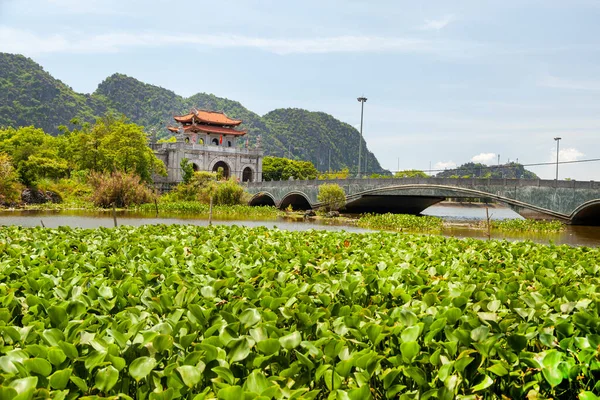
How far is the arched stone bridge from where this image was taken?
31.6 meters

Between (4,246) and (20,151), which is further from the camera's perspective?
(20,151)

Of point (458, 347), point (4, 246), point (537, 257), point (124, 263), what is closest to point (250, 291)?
point (458, 347)

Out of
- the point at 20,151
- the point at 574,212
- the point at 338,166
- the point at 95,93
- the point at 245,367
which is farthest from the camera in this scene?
the point at 338,166

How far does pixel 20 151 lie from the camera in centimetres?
4759

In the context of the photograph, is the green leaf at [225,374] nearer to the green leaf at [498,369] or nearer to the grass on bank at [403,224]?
the green leaf at [498,369]

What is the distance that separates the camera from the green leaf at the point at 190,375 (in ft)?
8.10

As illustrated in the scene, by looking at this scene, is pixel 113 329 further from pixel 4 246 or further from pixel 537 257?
pixel 537 257

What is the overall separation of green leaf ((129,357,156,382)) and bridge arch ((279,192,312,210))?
4483 cm

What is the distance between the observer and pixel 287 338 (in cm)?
A: 292

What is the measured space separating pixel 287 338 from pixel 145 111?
162086 mm

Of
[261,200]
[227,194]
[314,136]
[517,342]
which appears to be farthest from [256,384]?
[314,136]

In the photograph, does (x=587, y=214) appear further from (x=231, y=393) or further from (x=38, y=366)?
(x=38, y=366)

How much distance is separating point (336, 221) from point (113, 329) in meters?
34.3

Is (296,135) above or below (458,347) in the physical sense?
above
